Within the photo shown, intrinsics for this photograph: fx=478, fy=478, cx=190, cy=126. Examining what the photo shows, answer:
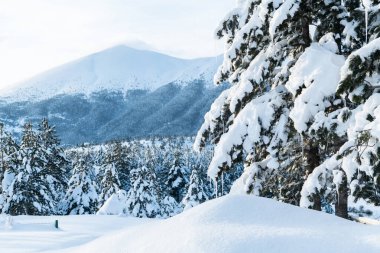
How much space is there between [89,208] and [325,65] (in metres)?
38.6

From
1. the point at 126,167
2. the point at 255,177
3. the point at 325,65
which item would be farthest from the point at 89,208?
the point at 325,65

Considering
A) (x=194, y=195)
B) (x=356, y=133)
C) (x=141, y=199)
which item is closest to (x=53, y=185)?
(x=141, y=199)

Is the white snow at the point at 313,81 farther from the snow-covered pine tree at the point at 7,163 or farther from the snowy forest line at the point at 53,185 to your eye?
the snow-covered pine tree at the point at 7,163

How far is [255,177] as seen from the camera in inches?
414

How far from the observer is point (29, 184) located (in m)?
37.5

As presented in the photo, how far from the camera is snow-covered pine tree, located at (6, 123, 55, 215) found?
36.8 m

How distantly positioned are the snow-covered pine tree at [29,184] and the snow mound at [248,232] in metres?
32.0

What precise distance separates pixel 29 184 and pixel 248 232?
34.7m

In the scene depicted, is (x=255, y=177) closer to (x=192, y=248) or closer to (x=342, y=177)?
(x=342, y=177)

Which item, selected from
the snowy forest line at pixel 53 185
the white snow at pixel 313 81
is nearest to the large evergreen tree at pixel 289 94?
the white snow at pixel 313 81

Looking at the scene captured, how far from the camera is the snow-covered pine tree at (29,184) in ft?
121

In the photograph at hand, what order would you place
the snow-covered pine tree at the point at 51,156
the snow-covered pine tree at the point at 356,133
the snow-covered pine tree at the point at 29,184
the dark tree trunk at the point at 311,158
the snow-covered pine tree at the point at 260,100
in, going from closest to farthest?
the snow-covered pine tree at the point at 356,133, the snow-covered pine tree at the point at 260,100, the dark tree trunk at the point at 311,158, the snow-covered pine tree at the point at 29,184, the snow-covered pine tree at the point at 51,156

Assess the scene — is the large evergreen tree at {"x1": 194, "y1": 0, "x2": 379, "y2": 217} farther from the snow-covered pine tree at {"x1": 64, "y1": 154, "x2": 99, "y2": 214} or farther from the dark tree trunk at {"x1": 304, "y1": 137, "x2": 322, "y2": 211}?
the snow-covered pine tree at {"x1": 64, "y1": 154, "x2": 99, "y2": 214}

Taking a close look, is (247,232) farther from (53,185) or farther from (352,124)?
(53,185)
